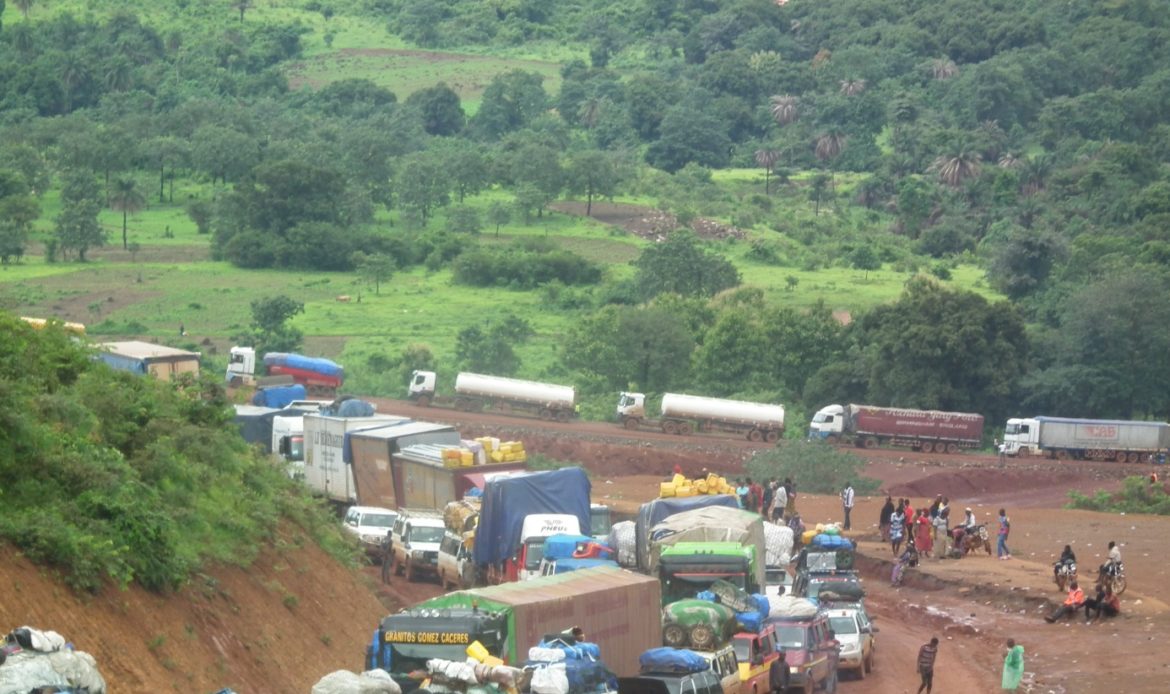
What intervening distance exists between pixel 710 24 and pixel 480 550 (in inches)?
5492

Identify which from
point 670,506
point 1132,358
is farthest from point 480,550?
point 1132,358

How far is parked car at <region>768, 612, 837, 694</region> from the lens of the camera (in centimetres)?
2386

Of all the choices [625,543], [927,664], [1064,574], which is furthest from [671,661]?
[1064,574]

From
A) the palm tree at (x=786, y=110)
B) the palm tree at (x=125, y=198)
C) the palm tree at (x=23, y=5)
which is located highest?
the palm tree at (x=23, y=5)

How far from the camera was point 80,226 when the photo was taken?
3322 inches

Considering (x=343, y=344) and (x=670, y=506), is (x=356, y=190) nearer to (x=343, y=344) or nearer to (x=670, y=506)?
(x=343, y=344)

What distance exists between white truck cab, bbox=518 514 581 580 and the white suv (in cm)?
235

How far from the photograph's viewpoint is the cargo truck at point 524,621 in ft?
58.4

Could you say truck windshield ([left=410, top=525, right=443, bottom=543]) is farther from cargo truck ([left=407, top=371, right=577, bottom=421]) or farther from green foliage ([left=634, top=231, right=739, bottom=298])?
green foliage ([left=634, top=231, right=739, bottom=298])

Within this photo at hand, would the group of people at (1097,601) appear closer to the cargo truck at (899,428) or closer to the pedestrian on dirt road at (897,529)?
the pedestrian on dirt road at (897,529)

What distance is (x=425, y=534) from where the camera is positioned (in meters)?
32.0

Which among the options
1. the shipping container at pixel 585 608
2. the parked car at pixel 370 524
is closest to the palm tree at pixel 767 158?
the parked car at pixel 370 524

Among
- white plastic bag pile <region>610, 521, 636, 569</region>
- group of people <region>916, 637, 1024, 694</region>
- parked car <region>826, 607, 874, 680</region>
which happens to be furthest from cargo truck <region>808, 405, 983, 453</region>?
group of people <region>916, 637, 1024, 694</region>

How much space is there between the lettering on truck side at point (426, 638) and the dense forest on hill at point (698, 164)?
48.0m
